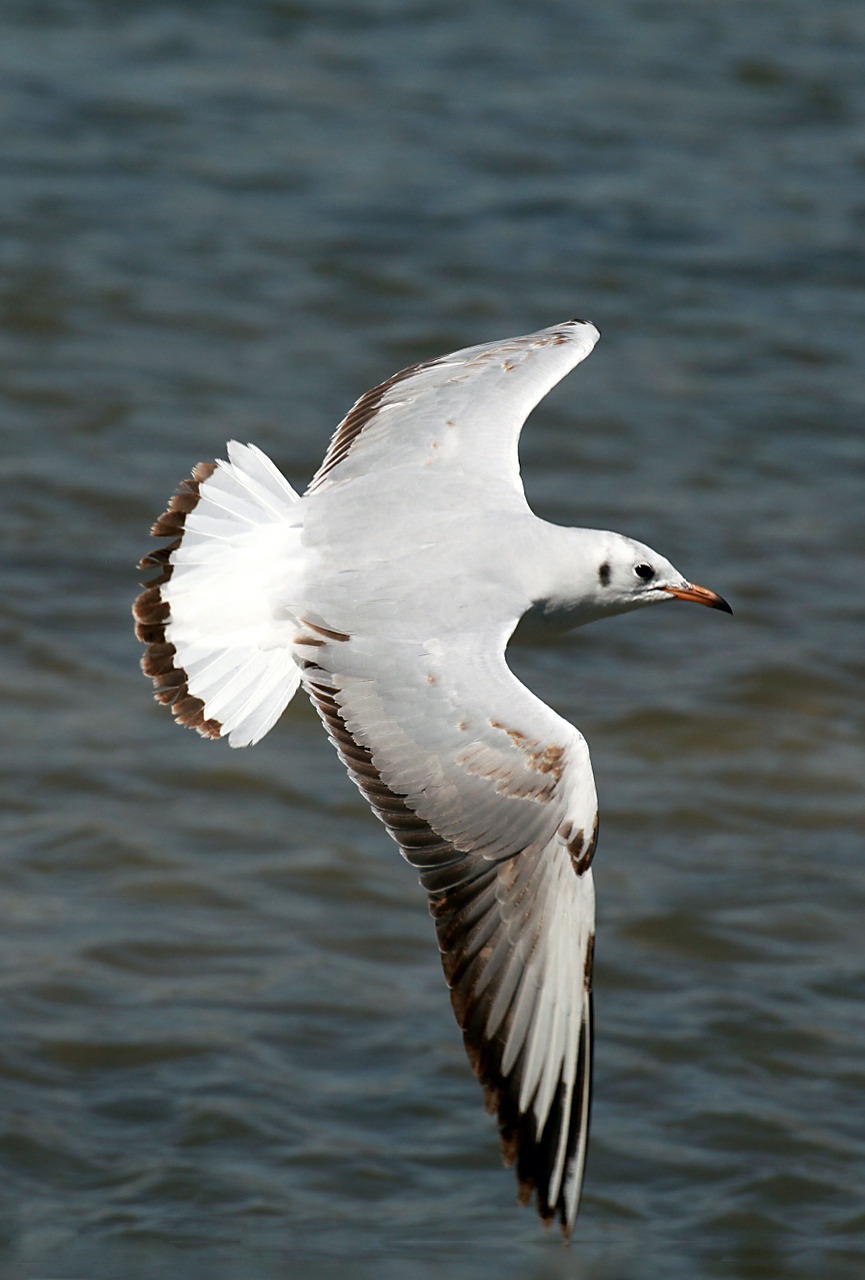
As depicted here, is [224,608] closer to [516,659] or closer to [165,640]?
[165,640]

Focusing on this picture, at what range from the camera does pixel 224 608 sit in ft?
15.8

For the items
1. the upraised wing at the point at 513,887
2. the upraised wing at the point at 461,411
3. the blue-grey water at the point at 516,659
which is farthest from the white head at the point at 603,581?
the blue-grey water at the point at 516,659

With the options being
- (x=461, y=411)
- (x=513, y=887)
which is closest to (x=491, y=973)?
(x=513, y=887)

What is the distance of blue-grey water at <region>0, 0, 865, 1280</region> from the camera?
502 centimetres

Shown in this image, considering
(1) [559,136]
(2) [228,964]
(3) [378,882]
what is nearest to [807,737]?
(3) [378,882]

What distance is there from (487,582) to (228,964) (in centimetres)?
175

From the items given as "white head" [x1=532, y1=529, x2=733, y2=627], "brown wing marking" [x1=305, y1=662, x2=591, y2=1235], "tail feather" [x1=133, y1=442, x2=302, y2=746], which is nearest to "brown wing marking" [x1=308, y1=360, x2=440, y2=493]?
"tail feather" [x1=133, y1=442, x2=302, y2=746]

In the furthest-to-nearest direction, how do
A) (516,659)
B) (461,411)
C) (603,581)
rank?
(516,659) → (461,411) → (603,581)

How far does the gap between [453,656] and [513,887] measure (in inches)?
20.7

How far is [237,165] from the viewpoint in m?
10.9

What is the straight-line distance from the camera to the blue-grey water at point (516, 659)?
5.02 metres

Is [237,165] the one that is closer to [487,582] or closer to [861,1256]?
[487,582]

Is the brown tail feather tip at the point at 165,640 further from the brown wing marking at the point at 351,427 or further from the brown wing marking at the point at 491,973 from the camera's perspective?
the brown wing marking at the point at 491,973

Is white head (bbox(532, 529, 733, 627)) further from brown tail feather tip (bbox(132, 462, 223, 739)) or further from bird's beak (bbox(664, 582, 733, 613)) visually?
brown tail feather tip (bbox(132, 462, 223, 739))
